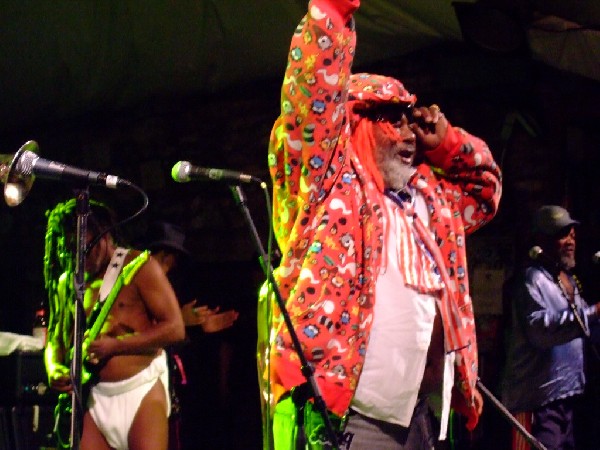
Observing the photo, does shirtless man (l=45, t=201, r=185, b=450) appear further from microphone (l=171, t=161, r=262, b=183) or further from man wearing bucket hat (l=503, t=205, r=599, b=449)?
man wearing bucket hat (l=503, t=205, r=599, b=449)

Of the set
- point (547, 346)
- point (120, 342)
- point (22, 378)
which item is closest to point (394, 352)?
point (120, 342)

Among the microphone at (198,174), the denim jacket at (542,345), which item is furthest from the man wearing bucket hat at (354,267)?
the denim jacket at (542,345)

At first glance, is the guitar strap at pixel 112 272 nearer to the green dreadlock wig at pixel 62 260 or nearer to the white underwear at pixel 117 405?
the green dreadlock wig at pixel 62 260

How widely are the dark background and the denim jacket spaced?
420mm

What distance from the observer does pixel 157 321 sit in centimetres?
466

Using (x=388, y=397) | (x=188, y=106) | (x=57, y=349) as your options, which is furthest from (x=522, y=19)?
(x=388, y=397)

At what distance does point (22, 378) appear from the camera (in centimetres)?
567

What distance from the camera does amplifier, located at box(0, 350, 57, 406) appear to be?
18.3 feet

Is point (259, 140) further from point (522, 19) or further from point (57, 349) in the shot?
point (57, 349)

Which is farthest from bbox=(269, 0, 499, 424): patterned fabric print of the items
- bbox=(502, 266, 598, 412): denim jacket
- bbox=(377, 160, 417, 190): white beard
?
bbox=(502, 266, 598, 412): denim jacket

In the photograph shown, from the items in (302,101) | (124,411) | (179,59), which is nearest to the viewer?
(302,101)

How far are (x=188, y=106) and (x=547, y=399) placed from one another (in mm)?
3574

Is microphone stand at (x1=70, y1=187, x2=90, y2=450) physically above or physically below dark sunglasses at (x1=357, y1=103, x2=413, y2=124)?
below

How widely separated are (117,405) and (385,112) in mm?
2426
